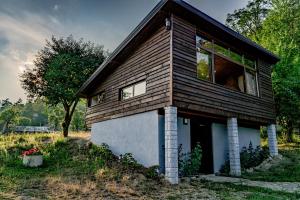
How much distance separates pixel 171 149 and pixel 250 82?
6725 mm

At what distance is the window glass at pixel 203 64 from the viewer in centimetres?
1020

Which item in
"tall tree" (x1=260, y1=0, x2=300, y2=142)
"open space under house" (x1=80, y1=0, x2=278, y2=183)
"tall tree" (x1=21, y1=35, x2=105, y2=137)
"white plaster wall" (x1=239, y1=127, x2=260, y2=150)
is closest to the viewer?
"open space under house" (x1=80, y1=0, x2=278, y2=183)

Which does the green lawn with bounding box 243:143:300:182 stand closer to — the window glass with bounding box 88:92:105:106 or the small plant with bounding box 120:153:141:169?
the small plant with bounding box 120:153:141:169

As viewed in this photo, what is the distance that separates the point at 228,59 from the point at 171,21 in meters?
3.69

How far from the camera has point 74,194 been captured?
20.6 ft

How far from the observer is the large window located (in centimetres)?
1048

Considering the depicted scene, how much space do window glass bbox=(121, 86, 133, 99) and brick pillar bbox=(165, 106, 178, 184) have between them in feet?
11.0

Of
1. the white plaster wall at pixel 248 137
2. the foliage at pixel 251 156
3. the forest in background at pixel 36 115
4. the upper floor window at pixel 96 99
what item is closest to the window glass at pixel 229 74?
the white plaster wall at pixel 248 137

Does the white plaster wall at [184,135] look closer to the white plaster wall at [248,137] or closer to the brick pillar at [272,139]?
the white plaster wall at [248,137]

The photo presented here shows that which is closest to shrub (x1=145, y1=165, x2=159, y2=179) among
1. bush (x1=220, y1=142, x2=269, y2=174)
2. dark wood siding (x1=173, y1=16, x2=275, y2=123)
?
dark wood siding (x1=173, y1=16, x2=275, y2=123)

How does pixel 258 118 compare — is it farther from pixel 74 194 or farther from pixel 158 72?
pixel 74 194

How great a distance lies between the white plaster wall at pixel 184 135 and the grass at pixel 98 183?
2242 millimetres

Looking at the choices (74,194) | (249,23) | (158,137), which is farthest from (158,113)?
(249,23)

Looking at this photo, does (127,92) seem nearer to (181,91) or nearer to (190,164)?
(181,91)
